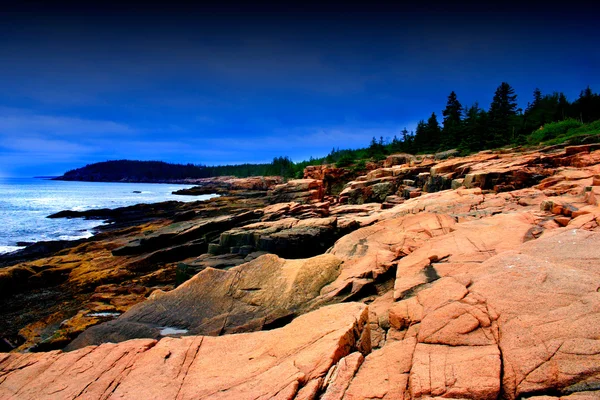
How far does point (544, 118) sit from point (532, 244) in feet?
267

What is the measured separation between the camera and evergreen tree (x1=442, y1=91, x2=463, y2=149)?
211ft

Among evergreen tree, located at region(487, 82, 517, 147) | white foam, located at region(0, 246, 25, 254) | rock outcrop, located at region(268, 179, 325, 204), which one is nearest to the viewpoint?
white foam, located at region(0, 246, 25, 254)

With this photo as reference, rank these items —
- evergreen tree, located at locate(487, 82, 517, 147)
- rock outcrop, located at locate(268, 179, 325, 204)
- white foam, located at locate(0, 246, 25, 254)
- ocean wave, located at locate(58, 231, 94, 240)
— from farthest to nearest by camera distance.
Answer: evergreen tree, located at locate(487, 82, 517, 147) < rock outcrop, located at locate(268, 179, 325, 204) < ocean wave, located at locate(58, 231, 94, 240) < white foam, located at locate(0, 246, 25, 254)

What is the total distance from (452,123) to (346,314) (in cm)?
7434

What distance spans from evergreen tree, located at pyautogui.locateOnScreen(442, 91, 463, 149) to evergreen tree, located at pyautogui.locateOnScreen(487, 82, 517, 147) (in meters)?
6.90

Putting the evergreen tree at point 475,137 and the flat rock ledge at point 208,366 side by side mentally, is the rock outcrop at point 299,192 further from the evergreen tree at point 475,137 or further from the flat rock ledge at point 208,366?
the flat rock ledge at point 208,366

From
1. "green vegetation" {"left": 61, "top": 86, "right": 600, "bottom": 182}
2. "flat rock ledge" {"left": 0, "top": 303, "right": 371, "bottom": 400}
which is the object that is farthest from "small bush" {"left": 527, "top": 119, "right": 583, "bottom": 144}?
"flat rock ledge" {"left": 0, "top": 303, "right": 371, "bottom": 400}

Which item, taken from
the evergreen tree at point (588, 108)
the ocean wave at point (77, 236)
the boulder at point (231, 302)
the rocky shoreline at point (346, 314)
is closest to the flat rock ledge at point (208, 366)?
the rocky shoreline at point (346, 314)

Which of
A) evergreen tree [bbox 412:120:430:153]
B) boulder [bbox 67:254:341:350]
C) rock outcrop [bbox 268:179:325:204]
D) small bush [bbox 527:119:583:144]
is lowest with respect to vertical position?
boulder [bbox 67:254:341:350]

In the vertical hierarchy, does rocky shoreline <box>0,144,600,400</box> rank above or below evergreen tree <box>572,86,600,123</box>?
below

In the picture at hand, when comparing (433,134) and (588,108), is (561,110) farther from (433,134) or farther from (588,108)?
(433,134)

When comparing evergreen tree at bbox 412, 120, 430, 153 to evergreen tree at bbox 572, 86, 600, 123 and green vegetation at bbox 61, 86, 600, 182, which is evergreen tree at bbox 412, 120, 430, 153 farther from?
evergreen tree at bbox 572, 86, 600, 123

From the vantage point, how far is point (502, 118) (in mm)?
59250

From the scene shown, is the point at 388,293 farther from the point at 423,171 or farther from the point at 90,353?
the point at 423,171
